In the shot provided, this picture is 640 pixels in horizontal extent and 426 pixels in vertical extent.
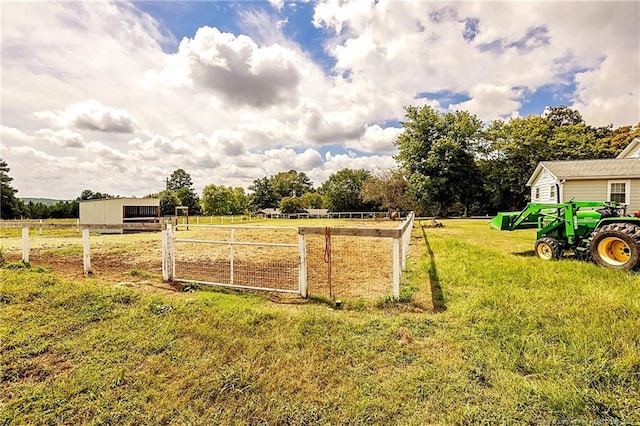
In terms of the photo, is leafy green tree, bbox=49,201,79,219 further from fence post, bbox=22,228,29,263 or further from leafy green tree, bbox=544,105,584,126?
leafy green tree, bbox=544,105,584,126

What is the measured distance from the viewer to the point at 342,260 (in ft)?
27.7

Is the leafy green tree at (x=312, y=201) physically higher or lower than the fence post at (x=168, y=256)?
higher

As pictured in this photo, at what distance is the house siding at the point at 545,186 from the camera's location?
1859 cm

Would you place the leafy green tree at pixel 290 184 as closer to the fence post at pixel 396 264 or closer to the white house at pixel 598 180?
the white house at pixel 598 180

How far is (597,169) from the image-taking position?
666 inches

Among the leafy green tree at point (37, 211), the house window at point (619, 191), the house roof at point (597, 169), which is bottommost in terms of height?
the leafy green tree at point (37, 211)

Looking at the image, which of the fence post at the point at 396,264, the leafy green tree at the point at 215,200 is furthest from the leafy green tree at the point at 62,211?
the fence post at the point at 396,264

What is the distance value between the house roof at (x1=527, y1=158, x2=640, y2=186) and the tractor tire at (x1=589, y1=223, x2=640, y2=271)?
12752 millimetres

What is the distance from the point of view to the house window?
51.9ft

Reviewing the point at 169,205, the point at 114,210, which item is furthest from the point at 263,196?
the point at 114,210

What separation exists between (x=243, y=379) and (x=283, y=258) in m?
6.28

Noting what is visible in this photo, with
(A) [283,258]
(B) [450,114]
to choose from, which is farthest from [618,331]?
(B) [450,114]

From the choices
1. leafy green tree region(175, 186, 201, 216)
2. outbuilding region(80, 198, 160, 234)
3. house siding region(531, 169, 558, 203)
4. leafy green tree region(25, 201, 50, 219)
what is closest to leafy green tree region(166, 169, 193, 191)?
leafy green tree region(175, 186, 201, 216)

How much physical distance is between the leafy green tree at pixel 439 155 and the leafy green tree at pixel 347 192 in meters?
20.9
